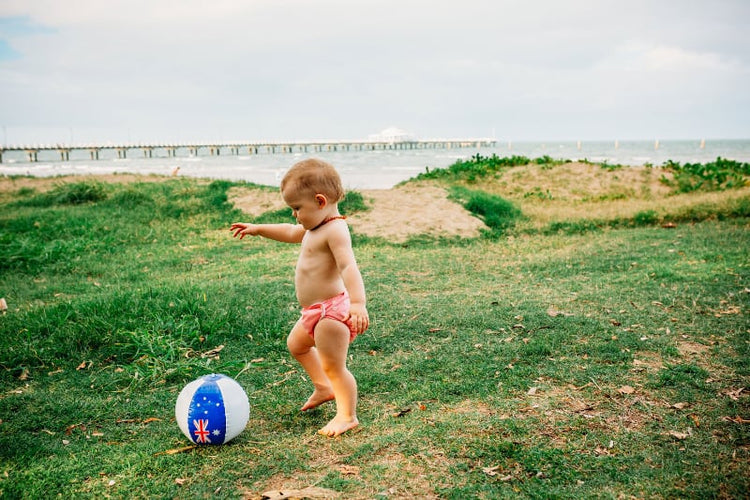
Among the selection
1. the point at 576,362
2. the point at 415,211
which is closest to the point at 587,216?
the point at 415,211

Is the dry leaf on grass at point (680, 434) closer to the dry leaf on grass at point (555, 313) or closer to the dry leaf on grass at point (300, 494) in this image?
the dry leaf on grass at point (300, 494)

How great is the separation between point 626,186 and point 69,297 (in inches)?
572

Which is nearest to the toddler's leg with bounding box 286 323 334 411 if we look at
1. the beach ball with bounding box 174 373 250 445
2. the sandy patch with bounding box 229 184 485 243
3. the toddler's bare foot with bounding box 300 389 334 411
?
the toddler's bare foot with bounding box 300 389 334 411

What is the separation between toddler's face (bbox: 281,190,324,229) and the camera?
11.3 feet

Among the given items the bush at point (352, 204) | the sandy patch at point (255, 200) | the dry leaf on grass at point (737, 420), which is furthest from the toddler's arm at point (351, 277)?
the sandy patch at point (255, 200)

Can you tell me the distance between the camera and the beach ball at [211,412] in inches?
137

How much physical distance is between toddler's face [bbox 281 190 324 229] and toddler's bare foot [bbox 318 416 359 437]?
4.30 feet

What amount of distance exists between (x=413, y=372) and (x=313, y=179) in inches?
82.2

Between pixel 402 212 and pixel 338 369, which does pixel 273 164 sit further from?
pixel 338 369

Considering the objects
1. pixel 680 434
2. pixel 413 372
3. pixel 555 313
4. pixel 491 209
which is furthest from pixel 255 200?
pixel 680 434

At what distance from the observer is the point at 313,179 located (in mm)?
3402

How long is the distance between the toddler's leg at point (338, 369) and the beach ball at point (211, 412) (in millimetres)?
569

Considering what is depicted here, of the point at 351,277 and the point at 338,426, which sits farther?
the point at 338,426

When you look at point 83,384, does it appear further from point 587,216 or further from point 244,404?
point 587,216
